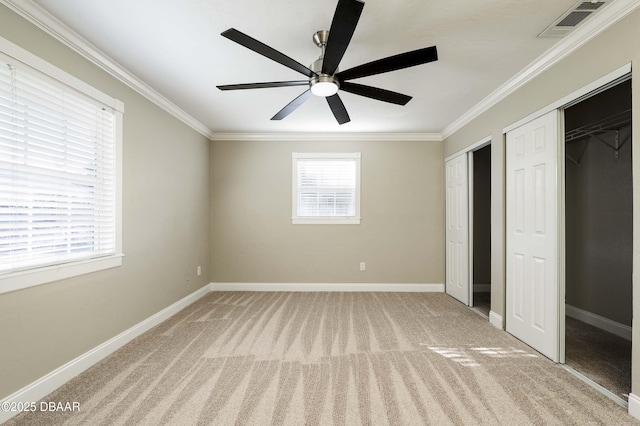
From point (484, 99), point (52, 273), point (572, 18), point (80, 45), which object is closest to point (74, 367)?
point (52, 273)

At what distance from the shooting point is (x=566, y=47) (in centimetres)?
236

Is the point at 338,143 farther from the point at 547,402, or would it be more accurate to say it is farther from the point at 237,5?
the point at 547,402

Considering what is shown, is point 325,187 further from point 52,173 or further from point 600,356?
point 600,356

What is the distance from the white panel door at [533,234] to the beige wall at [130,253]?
12.3 ft

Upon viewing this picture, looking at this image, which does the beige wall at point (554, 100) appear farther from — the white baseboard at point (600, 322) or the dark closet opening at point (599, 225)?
the white baseboard at point (600, 322)

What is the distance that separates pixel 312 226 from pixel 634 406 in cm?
388

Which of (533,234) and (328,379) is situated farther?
(533,234)

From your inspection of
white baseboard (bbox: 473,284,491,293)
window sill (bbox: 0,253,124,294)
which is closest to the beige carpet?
window sill (bbox: 0,253,124,294)

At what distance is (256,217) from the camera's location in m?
5.04

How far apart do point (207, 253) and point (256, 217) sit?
952mm

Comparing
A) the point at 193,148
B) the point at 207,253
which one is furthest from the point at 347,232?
the point at 193,148

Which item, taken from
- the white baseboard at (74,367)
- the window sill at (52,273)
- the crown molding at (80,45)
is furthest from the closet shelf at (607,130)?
the white baseboard at (74,367)

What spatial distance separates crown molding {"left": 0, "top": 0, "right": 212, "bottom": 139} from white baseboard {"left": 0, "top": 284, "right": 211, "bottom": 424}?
7.66ft

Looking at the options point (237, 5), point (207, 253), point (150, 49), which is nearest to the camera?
point (237, 5)
